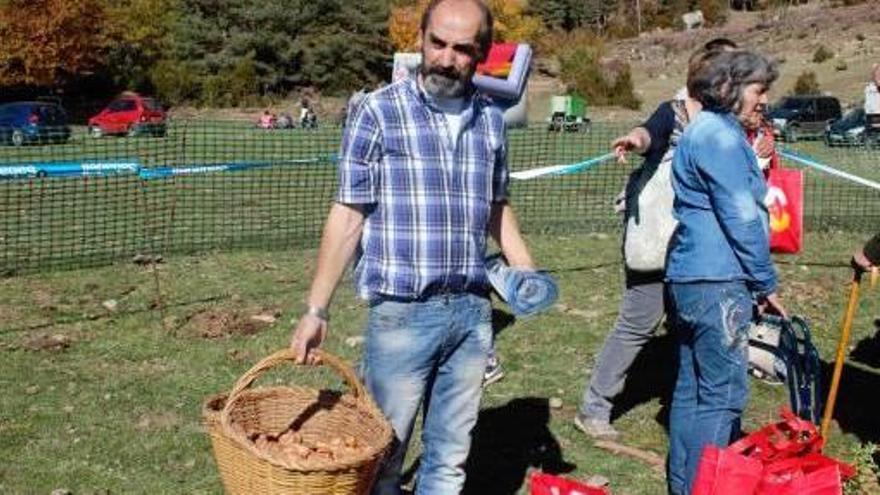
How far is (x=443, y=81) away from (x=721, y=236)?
1395 millimetres

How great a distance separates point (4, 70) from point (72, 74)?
13.6 ft

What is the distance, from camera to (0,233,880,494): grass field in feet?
16.9

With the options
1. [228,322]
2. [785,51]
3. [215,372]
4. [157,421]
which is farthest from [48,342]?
[785,51]

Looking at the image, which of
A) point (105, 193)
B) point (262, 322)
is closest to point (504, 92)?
point (262, 322)

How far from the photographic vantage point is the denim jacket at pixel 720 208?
4.05m

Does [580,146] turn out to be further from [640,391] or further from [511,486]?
[511,486]

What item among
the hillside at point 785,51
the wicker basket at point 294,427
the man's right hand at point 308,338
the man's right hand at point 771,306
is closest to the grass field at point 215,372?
the man's right hand at point 771,306

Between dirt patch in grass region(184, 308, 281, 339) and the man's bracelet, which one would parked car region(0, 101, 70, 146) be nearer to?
dirt patch in grass region(184, 308, 281, 339)

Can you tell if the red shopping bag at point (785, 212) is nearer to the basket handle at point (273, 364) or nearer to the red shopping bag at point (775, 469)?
the red shopping bag at point (775, 469)

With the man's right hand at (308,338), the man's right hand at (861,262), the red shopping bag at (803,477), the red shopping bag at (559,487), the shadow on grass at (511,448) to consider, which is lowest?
the shadow on grass at (511,448)

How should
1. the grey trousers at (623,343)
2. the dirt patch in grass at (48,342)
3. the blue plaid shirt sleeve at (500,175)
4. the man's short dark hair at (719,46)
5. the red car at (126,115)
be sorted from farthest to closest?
1. the red car at (126,115)
2. the dirt patch in grass at (48,342)
3. the grey trousers at (623,343)
4. the man's short dark hair at (719,46)
5. the blue plaid shirt sleeve at (500,175)

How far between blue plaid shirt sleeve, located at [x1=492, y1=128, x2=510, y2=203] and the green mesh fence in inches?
201

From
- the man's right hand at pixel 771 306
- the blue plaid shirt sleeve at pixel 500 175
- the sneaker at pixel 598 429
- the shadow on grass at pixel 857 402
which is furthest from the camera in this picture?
the shadow on grass at pixel 857 402

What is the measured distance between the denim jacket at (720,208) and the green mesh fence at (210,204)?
5226 millimetres
